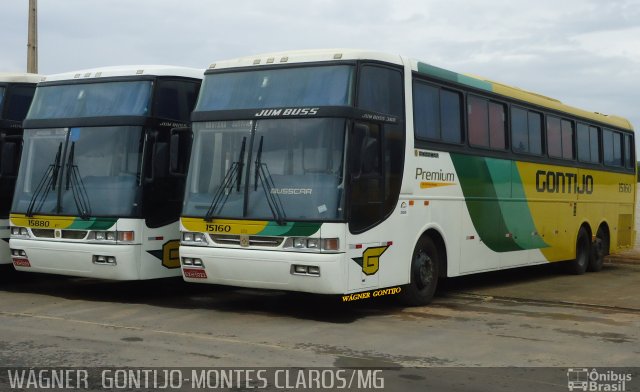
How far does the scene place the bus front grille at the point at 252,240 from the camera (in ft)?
33.6

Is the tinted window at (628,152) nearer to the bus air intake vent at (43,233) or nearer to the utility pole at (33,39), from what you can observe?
the bus air intake vent at (43,233)

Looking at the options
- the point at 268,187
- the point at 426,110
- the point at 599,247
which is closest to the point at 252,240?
the point at 268,187

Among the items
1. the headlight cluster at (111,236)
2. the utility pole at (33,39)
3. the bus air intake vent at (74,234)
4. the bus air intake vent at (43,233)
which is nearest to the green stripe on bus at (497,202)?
the headlight cluster at (111,236)

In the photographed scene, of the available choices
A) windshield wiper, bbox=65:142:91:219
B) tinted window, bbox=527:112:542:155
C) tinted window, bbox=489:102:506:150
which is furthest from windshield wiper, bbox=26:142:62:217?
tinted window, bbox=527:112:542:155

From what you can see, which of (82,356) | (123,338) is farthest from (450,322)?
(82,356)

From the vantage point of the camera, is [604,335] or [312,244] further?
[312,244]

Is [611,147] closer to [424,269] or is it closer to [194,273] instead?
[424,269]

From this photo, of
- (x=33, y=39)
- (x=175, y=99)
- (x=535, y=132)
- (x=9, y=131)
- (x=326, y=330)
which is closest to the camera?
(x=326, y=330)

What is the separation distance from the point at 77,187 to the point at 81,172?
217mm

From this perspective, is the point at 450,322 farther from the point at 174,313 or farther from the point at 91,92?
the point at 91,92

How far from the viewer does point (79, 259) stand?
1170cm

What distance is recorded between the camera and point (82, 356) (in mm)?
8016

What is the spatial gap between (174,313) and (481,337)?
13.2ft

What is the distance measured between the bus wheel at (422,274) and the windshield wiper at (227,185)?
266 cm
